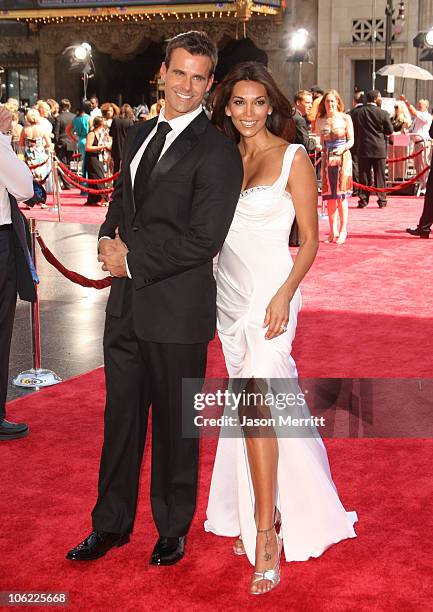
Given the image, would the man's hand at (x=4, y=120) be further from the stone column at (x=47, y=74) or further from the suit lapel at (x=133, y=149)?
the stone column at (x=47, y=74)

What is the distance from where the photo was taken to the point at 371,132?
15961 millimetres

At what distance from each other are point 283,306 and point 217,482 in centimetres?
80

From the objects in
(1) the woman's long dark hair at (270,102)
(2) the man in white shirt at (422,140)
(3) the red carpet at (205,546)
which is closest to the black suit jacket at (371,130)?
(2) the man in white shirt at (422,140)

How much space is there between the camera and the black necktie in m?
3.25

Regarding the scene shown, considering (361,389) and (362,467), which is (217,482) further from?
(361,389)

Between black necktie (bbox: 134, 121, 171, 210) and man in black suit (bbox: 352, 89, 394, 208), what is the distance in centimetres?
1308

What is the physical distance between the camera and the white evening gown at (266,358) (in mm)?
3336

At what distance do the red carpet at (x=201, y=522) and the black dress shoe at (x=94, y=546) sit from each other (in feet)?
0.11

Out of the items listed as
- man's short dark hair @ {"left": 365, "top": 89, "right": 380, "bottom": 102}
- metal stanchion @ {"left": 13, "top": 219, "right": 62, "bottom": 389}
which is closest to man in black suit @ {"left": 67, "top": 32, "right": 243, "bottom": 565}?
metal stanchion @ {"left": 13, "top": 219, "right": 62, "bottom": 389}

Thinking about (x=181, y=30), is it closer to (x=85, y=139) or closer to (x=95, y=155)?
(x=85, y=139)

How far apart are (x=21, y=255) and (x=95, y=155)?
13.1 metres

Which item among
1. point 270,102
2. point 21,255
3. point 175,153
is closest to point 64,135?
point 21,255

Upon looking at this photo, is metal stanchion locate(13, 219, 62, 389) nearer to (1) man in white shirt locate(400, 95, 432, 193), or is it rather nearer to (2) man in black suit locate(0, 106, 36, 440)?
(2) man in black suit locate(0, 106, 36, 440)

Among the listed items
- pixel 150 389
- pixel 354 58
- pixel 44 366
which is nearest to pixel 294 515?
pixel 150 389
